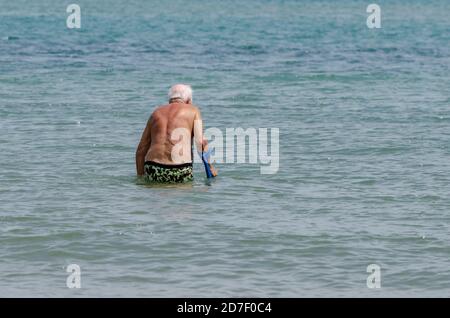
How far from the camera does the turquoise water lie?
9.12 m

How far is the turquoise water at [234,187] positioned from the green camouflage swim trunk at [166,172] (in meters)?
0.18

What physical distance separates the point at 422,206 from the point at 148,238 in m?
3.36

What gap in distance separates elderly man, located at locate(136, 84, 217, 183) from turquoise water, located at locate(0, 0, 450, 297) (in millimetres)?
245

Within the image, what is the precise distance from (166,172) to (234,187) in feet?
2.83

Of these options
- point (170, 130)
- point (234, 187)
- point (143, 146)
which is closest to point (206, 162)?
point (234, 187)

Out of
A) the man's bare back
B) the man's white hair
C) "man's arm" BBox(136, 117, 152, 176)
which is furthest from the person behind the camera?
the man's white hair

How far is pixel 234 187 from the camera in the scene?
42.1 feet

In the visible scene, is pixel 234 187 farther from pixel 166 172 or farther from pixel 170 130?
pixel 170 130

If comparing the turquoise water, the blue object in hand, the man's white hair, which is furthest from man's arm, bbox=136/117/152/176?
the blue object in hand

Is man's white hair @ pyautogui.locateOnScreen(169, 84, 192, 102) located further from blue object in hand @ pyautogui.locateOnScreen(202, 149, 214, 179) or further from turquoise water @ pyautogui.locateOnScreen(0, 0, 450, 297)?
turquoise water @ pyautogui.locateOnScreen(0, 0, 450, 297)

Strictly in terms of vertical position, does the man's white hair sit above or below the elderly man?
above

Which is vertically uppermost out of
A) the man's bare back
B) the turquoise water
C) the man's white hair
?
the man's white hair
